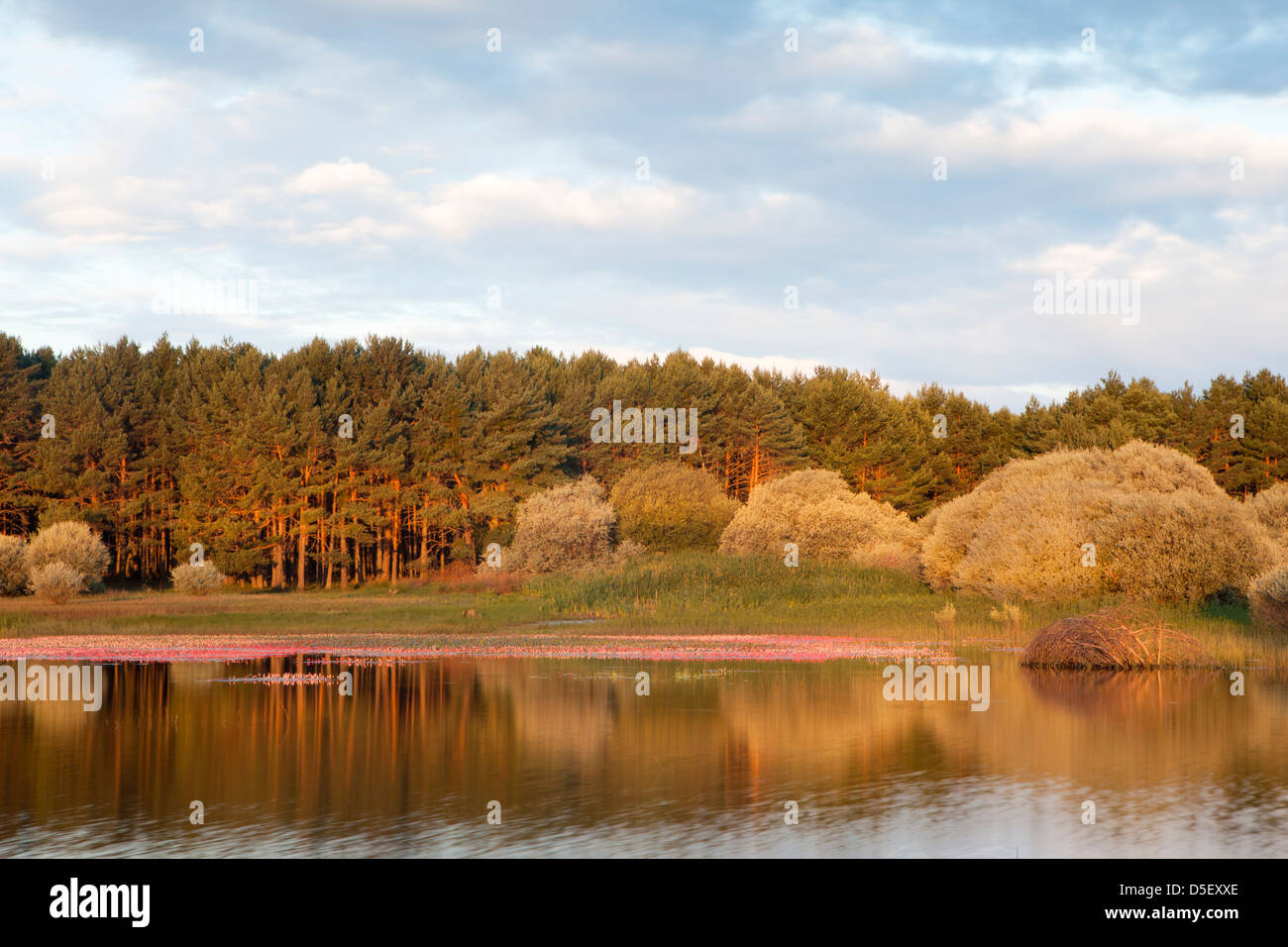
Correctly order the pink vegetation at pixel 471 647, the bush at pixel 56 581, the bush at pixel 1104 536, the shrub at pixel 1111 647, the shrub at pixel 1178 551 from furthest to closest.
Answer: the bush at pixel 56 581
the bush at pixel 1104 536
the shrub at pixel 1178 551
the pink vegetation at pixel 471 647
the shrub at pixel 1111 647

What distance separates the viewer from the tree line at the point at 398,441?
7638 cm

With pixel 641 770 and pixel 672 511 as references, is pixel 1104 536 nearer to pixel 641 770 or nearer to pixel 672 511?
pixel 641 770

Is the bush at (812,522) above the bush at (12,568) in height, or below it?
above

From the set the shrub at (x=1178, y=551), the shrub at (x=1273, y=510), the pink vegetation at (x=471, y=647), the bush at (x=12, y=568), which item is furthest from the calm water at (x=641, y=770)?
the bush at (x=12, y=568)

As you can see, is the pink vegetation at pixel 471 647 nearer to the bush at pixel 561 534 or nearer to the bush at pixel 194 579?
the bush at pixel 194 579

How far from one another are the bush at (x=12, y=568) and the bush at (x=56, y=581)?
583cm

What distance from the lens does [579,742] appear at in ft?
60.2

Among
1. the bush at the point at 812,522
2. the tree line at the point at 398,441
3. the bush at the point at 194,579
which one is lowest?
the bush at the point at 194,579

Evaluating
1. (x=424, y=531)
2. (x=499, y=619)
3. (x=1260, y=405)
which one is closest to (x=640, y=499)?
(x=424, y=531)

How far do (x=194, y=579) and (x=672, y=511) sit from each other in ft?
97.7

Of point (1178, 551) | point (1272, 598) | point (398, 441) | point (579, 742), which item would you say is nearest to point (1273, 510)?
point (1178, 551)
